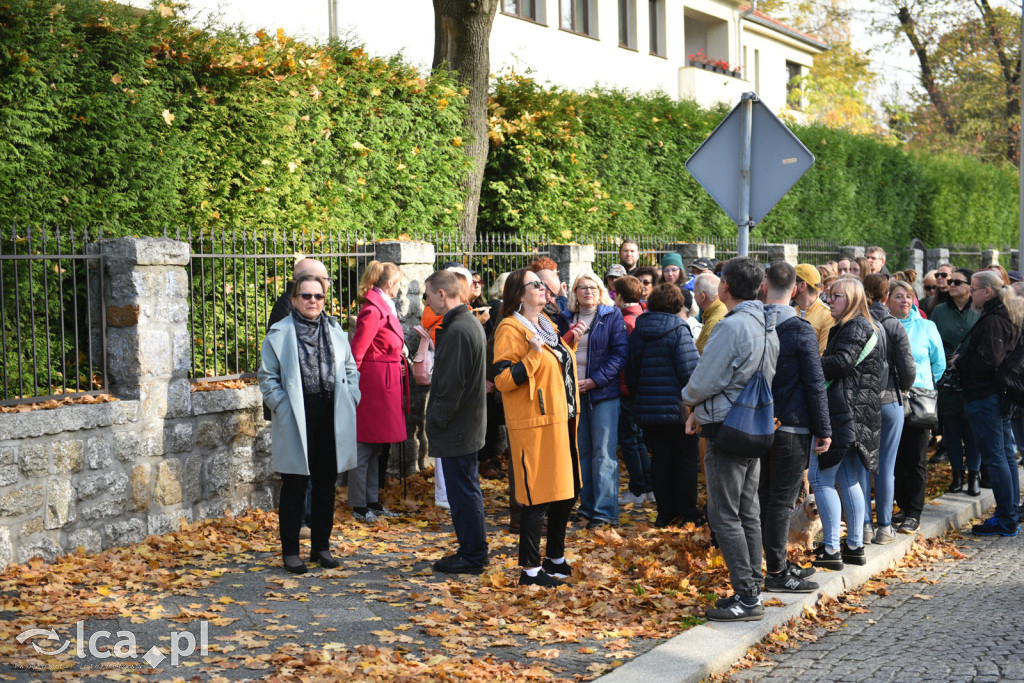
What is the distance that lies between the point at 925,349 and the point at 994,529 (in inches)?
61.3

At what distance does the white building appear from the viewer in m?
16.8

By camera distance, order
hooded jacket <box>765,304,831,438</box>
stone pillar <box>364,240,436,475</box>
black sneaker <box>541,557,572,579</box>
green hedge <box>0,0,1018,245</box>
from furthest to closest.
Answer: stone pillar <box>364,240,436,475</box> < green hedge <box>0,0,1018,245</box> < black sneaker <box>541,557,572,579</box> < hooded jacket <box>765,304,831,438</box>

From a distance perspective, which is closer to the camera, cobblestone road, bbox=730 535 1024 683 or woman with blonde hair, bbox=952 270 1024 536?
cobblestone road, bbox=730 535 1024 683

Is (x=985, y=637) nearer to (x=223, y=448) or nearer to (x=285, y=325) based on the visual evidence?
(x=285, y=325)

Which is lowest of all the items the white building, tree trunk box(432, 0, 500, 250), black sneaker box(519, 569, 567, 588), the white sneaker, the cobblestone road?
the cobblestone road

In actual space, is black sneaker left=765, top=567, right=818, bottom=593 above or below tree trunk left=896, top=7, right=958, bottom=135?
below

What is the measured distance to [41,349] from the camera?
25.2 ft

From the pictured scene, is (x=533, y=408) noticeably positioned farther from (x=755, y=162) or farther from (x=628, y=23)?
(x=628, y=23)

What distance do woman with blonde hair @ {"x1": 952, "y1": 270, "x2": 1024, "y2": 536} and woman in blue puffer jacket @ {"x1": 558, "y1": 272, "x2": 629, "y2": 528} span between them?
2.90 m

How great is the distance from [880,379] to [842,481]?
2.45ft

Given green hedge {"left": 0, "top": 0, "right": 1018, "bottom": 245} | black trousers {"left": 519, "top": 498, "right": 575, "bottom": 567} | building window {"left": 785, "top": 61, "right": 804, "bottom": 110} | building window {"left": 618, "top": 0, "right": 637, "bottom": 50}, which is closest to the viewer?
black trousers {"left": 519, "top": 498, "right": 575, "bottom": 567}

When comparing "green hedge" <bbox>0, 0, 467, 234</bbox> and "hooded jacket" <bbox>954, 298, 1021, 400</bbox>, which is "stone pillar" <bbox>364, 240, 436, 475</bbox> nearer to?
"green hedge" <bbox>0, 0, 467, 234</bbox>

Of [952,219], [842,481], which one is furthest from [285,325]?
[952,219]

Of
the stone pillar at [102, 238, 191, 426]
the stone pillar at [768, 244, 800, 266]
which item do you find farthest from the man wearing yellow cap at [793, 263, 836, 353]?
the stone pillar at [768, 244, 800, 266]
